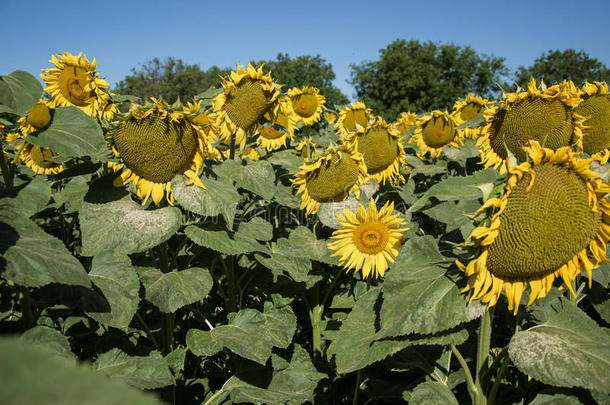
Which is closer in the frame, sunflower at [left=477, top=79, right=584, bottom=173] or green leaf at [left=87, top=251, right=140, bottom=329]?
green leaf at [left=87, top=251, right=140, bottom=329]

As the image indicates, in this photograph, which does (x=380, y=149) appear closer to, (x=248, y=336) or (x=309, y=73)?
(x=248, y=336)

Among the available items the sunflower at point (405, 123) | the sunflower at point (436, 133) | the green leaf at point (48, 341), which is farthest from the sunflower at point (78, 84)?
the sunflower at point (405, 123)

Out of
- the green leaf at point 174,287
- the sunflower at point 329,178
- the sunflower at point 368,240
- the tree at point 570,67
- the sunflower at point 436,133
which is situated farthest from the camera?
the tree at point 570,67

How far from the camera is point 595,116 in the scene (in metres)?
2.80

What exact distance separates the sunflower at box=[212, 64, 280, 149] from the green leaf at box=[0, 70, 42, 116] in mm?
1107

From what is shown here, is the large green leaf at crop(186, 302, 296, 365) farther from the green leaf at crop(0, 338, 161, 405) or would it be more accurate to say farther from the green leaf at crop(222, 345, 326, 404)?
the green leaf at crop(0, 338, 161, 405)

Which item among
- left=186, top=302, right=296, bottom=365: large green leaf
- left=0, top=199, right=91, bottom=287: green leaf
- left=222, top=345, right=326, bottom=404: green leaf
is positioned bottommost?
left=222, top=345, right=326, bottom=404: green leaf

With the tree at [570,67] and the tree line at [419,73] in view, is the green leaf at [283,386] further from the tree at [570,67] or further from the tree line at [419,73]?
the tree at [570,67]

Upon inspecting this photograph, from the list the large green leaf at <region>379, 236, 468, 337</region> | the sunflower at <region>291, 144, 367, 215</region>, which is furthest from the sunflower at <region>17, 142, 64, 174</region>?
the large green leaf at <region>379, 236, 468, 337</region>

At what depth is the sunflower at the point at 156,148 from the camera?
2064mm

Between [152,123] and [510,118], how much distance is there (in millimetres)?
1979

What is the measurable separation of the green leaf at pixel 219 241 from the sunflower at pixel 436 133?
3496mm

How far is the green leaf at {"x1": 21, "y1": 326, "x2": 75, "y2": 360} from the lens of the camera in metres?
1.49

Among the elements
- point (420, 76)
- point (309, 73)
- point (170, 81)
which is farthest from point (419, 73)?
point (170, 81)
